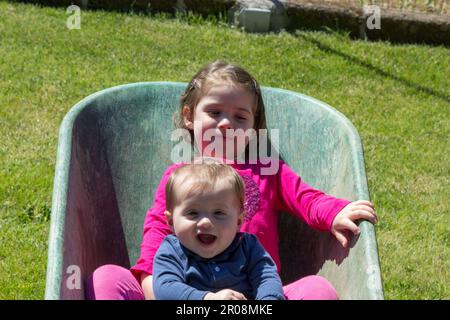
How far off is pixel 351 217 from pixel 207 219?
1.48ft

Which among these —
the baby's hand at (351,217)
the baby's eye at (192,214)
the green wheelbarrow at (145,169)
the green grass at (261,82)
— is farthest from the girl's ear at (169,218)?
the green grass at (261,82)

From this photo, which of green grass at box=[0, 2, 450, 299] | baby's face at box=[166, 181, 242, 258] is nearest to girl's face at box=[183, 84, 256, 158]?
baby's face at box=[166, 181, 242, 258]

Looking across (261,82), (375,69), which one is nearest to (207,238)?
(261,82)

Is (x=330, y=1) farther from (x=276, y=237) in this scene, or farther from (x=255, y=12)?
(x=276, y=237)

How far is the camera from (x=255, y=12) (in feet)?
21.9

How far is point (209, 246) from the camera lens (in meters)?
2.69

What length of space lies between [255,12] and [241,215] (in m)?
→ 4.08

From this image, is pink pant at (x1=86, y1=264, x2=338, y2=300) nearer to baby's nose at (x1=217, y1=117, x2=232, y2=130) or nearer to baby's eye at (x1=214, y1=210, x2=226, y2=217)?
baby's eye at (x1=214, y1=210, x2=226, y2=217)

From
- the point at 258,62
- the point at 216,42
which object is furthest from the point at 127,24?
the point at 258,62

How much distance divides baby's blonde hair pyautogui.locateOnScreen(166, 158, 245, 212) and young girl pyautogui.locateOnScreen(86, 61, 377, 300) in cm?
28

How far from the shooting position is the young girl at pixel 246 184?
2920 mm

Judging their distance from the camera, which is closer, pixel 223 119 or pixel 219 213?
pixel 219 213

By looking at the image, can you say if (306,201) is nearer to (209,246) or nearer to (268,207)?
(268,207)

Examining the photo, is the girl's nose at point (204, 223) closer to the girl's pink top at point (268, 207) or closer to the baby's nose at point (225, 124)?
the girl's pink top at point (268, 207)
